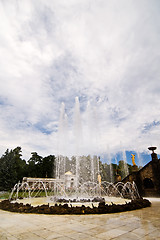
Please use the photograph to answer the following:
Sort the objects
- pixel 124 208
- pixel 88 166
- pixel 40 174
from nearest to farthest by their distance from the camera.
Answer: pixel 124 208
pixel 88 166
pixel 40 174

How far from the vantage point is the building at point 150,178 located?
18.3m

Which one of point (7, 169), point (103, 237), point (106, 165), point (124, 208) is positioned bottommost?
point (103, 237)

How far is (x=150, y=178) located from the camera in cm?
1894

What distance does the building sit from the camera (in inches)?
722

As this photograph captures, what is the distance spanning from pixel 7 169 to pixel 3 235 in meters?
38.2

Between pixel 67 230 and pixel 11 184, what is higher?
pixel 11 184

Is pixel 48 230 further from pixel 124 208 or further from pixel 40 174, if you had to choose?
pixel 40 174

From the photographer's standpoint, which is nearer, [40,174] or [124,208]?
[124,208]

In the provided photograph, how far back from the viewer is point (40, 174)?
5316 centimetres

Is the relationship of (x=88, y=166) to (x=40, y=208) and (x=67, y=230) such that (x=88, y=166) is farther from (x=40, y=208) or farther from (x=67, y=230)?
(x=67, y=230)

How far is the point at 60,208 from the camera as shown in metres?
7.50

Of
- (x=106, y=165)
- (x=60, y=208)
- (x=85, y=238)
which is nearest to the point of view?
(x=85, y=238)

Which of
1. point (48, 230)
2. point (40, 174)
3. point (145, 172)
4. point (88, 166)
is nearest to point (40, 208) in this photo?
point (48, 230)

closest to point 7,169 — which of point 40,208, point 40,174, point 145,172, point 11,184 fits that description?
point 11,184
